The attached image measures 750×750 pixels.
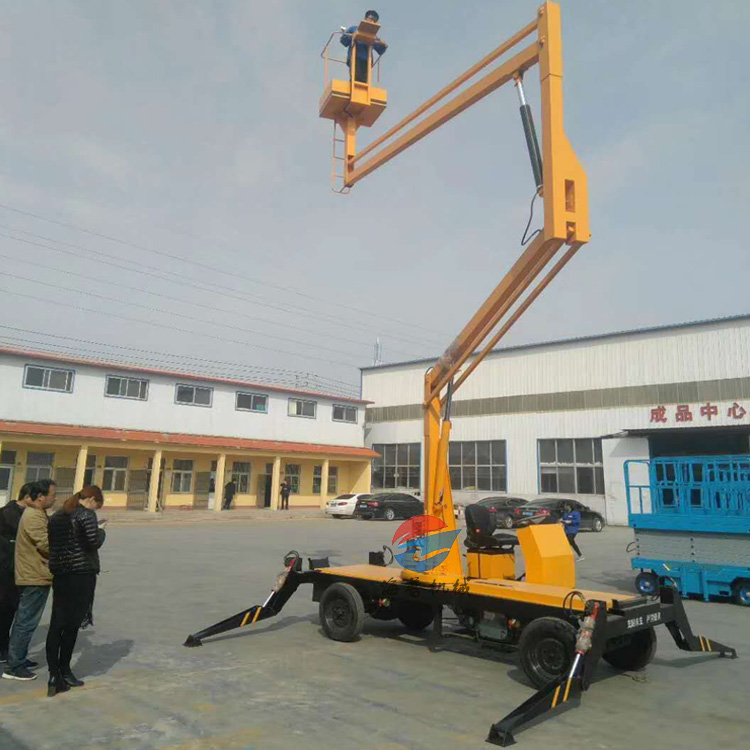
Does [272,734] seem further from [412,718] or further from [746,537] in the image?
[746,537]

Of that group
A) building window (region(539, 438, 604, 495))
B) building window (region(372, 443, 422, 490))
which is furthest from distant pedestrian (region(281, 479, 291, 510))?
building window (region(539, 438, 604, 495))

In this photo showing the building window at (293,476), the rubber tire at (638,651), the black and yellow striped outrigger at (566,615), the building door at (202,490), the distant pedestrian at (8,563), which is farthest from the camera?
the building window at (293,476)

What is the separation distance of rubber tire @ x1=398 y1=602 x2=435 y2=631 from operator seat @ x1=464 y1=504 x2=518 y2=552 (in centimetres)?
117

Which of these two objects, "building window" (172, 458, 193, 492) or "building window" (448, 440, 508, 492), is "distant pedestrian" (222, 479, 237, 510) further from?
"building window" (448, 440, 508, 492)

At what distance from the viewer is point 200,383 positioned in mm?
33000

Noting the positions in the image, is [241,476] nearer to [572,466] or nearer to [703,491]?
[572,466]

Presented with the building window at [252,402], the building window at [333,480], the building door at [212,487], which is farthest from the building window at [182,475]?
the building window at [333,480]

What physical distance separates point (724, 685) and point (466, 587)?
2.58m

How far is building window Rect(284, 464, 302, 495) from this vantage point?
3769cm

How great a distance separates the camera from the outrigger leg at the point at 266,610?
7.32m

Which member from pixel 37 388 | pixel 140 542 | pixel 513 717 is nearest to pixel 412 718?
pixel 513 717

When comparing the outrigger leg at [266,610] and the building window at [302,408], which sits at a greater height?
the building window at [302,408]

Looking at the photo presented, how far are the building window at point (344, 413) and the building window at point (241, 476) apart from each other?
6113 mm

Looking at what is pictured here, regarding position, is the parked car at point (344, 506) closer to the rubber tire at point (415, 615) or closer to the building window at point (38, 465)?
the building window at point (38, 465)
